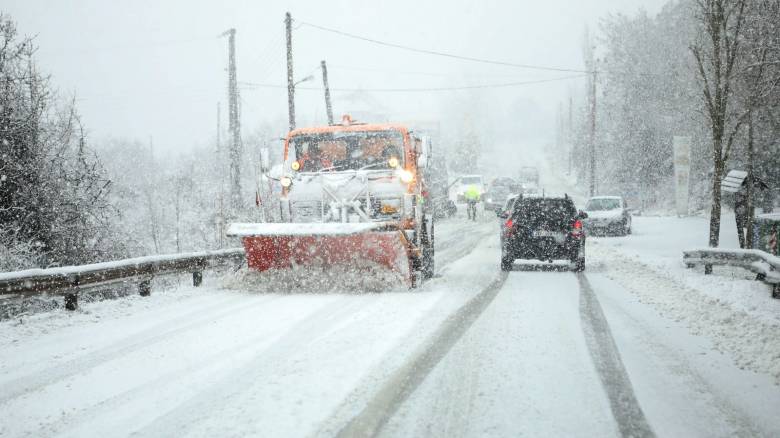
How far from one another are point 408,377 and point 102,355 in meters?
3.18

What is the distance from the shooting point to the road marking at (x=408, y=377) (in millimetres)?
4109

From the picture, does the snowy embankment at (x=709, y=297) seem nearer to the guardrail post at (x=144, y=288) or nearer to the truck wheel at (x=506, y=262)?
the truck wheel at (x=506, y=262)

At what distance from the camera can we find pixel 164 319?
27.4 feet

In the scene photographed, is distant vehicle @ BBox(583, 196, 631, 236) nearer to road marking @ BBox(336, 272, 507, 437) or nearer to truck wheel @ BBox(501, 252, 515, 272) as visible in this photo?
truck wheel @ BBox(501, 252, 515, 272)

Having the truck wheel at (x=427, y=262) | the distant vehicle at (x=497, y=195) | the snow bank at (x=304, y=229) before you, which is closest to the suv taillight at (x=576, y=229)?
the truck wheel at (x=427, y=262)

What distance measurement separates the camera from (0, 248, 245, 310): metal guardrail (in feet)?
26.5

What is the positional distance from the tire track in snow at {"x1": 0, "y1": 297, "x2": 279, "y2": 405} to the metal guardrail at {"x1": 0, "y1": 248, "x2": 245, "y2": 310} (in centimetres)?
172

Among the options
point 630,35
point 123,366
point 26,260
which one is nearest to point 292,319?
point 123,366

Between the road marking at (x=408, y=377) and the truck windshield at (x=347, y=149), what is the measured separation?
11.2 ft

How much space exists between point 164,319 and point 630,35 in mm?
44334

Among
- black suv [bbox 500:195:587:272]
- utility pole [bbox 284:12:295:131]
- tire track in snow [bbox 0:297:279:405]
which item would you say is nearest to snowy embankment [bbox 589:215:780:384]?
black suv [bbox 500:195:587:272]

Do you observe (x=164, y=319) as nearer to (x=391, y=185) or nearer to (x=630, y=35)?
(x=391, y=185)

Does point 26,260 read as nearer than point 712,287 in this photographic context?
No

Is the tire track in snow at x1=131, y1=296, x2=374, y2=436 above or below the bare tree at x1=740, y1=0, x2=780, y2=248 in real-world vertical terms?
below
